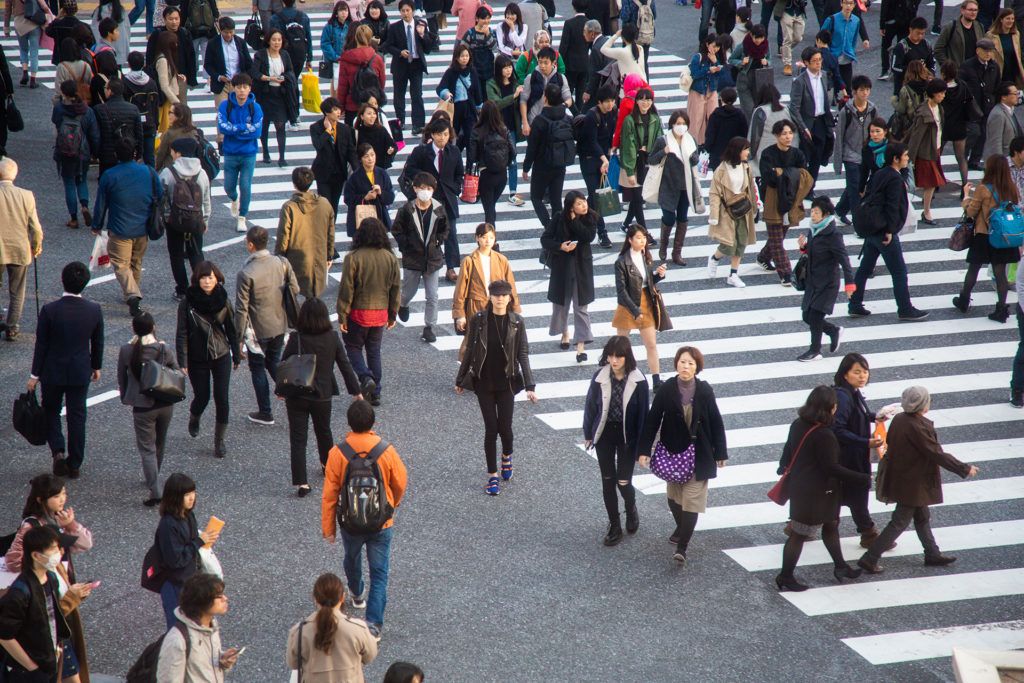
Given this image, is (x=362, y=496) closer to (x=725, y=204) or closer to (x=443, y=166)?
(x=443, y=166)

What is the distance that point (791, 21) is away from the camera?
21266 millimetres

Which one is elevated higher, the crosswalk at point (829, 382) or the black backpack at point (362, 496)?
the black backpack at point (362, 496)

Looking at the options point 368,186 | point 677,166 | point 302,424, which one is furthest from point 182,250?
point 677,166

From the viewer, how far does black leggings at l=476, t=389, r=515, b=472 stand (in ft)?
31.2

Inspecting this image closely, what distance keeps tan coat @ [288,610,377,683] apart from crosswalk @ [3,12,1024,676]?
11.8 feet

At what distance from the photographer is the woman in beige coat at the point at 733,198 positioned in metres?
13.3

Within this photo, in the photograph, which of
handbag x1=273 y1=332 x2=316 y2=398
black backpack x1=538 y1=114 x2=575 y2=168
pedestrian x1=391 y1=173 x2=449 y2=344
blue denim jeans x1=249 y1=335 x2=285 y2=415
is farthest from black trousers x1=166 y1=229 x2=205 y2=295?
black backpack x1=538 y1=114 x2=575 y2=168

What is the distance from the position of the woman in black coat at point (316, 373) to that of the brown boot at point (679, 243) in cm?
621

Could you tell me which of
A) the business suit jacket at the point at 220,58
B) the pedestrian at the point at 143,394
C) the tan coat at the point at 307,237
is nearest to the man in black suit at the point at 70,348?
the pedestrian at the point at 143,394

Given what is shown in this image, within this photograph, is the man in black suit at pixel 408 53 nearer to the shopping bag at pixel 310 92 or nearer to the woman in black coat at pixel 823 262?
the shopping bag at pixel 310 92

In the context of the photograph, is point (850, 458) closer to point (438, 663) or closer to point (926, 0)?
point (438, 663)

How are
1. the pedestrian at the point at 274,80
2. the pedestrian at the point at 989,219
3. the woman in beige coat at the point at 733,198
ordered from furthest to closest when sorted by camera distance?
the pedestrian at the point at 274,80 < the woman in beige coat at the point at 733,198 < the pedestrian at the point at 989,219

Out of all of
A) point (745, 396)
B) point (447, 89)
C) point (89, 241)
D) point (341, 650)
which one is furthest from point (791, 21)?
point (341, 650)

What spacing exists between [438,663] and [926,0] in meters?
22.9
